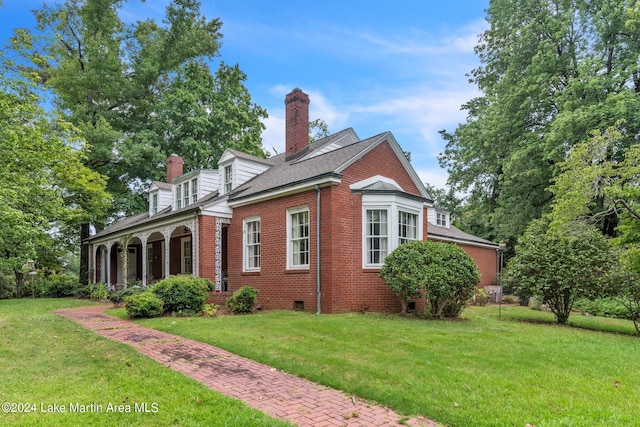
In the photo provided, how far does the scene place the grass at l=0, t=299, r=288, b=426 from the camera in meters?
3.77

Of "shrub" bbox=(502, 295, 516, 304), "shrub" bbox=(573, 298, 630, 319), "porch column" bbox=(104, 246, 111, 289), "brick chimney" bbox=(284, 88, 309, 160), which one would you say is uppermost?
"brick chimney" bbox=(284, 88, 309, 160)

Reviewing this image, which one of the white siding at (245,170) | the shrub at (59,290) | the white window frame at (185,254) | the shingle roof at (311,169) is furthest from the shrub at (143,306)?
the shrub at (59,290)

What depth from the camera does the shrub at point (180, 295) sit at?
11297 mm

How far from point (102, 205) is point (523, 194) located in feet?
78.3

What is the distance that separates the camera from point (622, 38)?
714 inches

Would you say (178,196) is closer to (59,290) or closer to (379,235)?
(59,290)

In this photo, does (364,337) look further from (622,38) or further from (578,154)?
(622,38)

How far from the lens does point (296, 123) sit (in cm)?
1819

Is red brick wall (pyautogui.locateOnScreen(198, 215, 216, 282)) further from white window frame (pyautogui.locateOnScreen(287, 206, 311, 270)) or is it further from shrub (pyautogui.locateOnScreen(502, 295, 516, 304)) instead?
shrub (pyautogui.locateOnScreen(502, 295, 516, 304))

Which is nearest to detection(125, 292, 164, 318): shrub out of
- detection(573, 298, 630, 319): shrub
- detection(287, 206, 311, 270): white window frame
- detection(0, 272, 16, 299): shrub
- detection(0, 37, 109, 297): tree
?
detection(287, 206, 311, 270): white window frame

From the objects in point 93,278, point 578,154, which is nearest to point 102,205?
point 93,278

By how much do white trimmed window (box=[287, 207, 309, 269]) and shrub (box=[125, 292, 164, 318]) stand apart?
3978mm

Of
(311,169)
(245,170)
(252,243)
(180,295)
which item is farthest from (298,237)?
(245,170)

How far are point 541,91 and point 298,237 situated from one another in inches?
601
